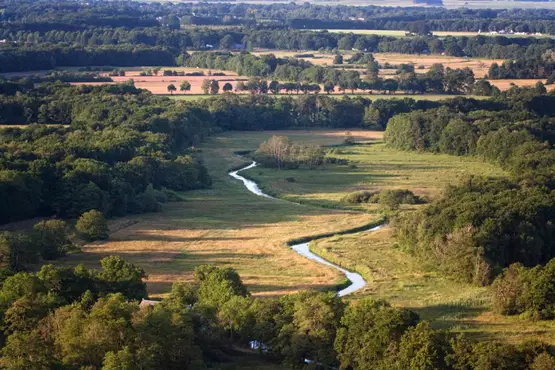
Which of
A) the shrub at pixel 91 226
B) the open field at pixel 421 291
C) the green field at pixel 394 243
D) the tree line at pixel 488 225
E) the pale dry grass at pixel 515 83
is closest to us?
the open field at pixel 421 291

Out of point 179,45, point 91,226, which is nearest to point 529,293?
point 91,226

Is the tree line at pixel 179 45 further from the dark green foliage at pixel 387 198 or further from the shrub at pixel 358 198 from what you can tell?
the dark green foliage at pixel 387 198

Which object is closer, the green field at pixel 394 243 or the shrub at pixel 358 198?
the green field at pixel 394 243

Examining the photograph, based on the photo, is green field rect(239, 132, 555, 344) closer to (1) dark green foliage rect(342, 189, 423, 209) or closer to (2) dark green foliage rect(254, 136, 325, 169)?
(1) dark green foliage rect(342, 189, 423, 209)

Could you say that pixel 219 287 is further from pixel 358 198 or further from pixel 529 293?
pixel 358 198

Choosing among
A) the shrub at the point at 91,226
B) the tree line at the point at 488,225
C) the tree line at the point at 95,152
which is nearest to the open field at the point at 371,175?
the tree line at the point at 488,225

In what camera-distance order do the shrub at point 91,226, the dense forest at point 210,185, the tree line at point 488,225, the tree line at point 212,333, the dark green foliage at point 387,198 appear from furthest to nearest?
1. the dark green foliage at point 387,198
2. the shrub at point 91,226
3. the tree line at point 488,225
4. the dense forest at point 210,185
5. the tree line at point 212,333
